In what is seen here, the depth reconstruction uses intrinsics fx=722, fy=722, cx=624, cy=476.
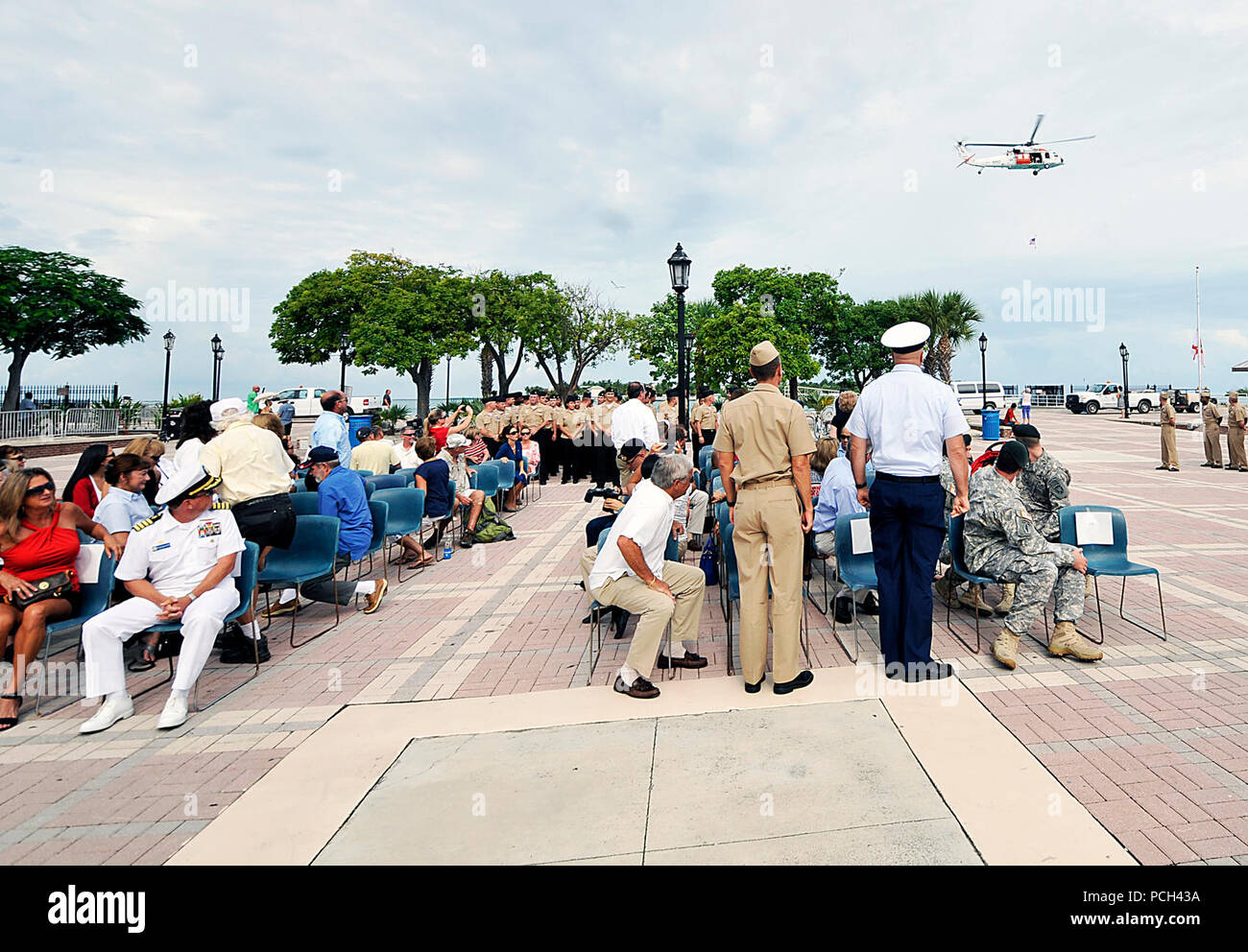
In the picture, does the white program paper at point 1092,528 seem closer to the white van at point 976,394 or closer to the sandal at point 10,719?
the sandal at point 10,719

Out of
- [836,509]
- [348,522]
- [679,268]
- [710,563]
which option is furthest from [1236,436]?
[348,522]

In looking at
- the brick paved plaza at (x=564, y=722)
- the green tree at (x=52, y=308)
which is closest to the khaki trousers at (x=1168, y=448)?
the brick paved plaza at (x=564, y=722)

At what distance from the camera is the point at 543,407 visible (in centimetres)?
1586

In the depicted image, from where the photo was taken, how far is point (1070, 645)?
4.77 meters

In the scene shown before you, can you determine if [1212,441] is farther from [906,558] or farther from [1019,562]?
[906,558]

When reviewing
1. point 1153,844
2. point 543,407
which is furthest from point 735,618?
point 543,407

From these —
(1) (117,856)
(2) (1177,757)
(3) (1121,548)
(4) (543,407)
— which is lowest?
(1) (117,856)

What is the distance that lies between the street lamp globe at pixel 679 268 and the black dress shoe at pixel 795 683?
8.85 m

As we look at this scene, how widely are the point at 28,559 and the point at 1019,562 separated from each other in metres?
Answer: 6.62

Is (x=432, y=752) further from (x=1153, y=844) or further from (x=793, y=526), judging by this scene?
(x=1153, y=844)

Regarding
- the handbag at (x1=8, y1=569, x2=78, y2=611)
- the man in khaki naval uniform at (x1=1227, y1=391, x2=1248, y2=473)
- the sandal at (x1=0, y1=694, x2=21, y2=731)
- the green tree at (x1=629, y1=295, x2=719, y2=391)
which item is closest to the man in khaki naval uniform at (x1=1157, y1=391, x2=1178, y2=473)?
the man in khaki naval uniform at (x1=1227, y1=391, x2=1248, y2=473)

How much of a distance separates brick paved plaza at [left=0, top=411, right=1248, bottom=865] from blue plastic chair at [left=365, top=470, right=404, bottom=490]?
250 cm

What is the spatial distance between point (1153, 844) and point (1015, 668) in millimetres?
1992

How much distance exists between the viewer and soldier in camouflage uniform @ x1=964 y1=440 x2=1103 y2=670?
479cm
